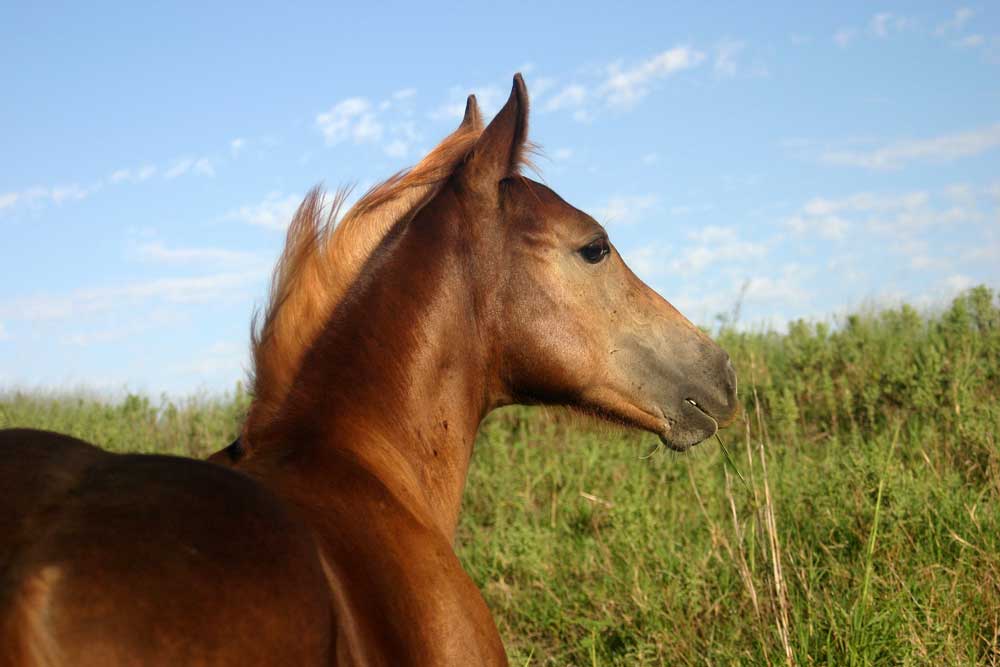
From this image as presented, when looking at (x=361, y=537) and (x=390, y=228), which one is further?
(x=390, y=228)

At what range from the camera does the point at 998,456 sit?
4676mm

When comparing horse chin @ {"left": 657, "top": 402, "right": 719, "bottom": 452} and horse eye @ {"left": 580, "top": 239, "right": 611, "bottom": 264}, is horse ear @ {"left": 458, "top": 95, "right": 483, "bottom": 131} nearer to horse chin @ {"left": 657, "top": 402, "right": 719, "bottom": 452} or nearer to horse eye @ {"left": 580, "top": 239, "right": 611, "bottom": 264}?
horse eye @ {"left": 580, "top": 239, "right": 611, "bottom": 264}

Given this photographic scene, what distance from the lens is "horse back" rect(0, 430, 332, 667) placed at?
1304 millimetres

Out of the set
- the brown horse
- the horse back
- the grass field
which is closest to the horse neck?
the brown horse

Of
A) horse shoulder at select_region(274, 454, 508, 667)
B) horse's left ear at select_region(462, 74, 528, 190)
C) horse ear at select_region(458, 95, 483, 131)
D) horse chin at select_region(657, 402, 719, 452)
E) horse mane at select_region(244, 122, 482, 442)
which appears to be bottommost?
horse shoulder at select_region(274, 454, 508, 667)

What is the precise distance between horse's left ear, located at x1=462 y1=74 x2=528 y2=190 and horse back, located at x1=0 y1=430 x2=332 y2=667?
1.57 m

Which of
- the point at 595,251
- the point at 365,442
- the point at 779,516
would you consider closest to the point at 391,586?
the point at 365,442

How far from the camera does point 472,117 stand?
3340 mm

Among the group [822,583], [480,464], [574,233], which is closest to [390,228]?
[574,233]

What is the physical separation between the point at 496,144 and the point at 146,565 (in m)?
1.93

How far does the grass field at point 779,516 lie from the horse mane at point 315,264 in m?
0.93

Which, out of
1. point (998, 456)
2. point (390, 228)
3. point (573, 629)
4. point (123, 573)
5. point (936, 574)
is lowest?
point (573, 629)

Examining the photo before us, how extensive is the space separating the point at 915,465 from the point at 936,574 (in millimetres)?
1103

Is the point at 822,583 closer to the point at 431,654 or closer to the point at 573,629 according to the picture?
the point at 573,629
